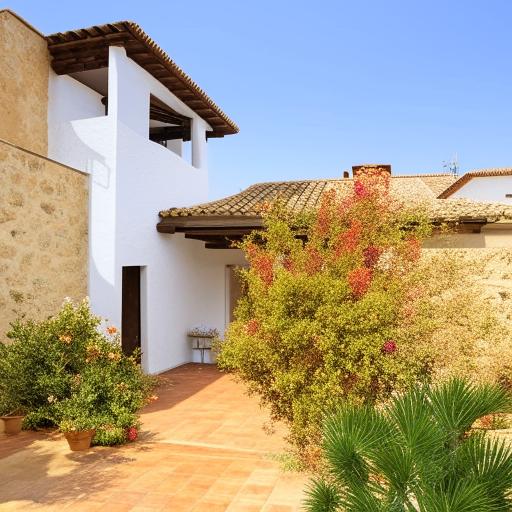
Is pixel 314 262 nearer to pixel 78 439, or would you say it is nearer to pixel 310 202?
pixel 78 439

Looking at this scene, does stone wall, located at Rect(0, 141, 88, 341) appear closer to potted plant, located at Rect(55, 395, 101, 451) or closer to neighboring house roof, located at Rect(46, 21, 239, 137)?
potted plant, located at Rect(55, 395, 101, 451)

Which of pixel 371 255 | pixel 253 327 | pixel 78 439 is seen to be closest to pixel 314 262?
pixel 371 255

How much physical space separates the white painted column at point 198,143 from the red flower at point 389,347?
34.2 ft

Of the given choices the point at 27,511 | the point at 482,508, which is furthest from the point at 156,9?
Answer: the point at 482,508

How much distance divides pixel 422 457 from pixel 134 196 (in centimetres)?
903

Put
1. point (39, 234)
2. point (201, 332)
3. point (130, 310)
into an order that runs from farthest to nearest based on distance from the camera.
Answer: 1. point (201, 332)
2. point (130, 310)
3. point (39, 234)

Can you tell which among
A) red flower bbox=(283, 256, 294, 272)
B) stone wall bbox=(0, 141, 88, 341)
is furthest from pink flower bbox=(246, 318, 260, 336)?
stone wall bbox=(0, 141, 88, 341)

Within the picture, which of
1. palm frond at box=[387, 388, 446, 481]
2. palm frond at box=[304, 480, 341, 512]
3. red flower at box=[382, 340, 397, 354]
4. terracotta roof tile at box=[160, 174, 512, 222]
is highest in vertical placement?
terracotta roof tile at box=[160, 174, 512, 222]

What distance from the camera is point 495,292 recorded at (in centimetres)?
671

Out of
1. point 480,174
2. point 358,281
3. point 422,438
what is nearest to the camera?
point 422,438

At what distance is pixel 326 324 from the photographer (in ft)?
16.4

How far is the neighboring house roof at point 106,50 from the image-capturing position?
31.5 ft

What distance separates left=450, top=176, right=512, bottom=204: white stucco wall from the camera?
95.4ft

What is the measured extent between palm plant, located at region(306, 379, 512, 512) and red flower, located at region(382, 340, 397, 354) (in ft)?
5.60
